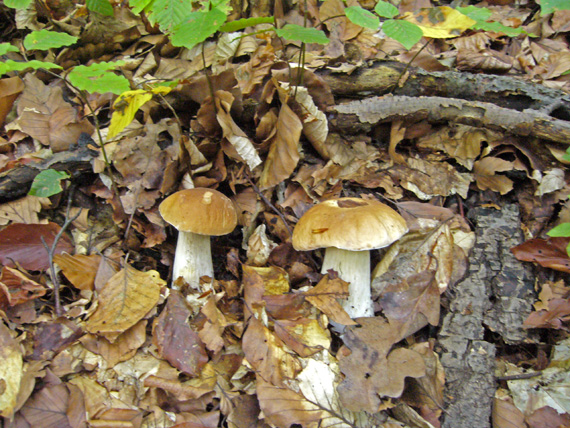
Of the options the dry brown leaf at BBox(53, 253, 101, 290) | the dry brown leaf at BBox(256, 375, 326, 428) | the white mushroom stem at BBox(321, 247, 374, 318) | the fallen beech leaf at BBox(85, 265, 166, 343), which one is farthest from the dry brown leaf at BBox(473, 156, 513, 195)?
the dry brown leaf at BBox(53, 253, 101, 290)

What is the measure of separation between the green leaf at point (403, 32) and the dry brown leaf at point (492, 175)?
1.31m

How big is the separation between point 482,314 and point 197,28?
2.76 m

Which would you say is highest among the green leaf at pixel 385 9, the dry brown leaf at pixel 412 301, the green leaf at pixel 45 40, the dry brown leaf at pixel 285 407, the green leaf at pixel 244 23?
the green leaf at pixel 385 9

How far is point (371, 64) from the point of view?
3.17 meters

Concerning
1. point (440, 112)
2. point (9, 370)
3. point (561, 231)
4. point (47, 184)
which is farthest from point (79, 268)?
point (561, 231)

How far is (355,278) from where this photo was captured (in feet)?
8.31

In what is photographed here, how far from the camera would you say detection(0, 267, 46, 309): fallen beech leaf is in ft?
7.63

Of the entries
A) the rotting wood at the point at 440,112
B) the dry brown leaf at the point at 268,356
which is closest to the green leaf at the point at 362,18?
the rotting wood at the point at 440,112

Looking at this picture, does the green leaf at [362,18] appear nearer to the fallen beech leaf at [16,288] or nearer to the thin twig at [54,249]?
the thin twig at [54,249]

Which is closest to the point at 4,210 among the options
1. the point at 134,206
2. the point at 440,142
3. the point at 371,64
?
the point at 134,206

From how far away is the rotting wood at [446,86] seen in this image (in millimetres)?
3088

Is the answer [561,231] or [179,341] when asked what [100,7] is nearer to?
[179,341]

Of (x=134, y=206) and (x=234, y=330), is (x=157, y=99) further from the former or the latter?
(x=234, y=330)

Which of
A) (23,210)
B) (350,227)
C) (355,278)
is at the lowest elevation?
(355,278)
